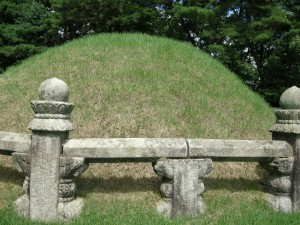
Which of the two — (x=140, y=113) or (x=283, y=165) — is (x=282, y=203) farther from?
(x=140, y=113)

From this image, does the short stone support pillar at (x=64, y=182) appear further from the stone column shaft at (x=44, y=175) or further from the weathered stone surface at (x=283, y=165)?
the weathered stone surface at (x=283, y=165)

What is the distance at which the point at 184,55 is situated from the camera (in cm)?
884

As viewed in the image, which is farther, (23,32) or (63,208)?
(23,32)

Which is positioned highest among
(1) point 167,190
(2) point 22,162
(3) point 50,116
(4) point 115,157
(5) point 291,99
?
(5) point 291,99

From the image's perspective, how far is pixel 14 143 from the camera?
14.3ft

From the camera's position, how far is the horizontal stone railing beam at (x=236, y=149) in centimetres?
442

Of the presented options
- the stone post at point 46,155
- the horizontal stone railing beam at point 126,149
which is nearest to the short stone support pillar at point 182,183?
the horizontal stone railing beam at point 126,149

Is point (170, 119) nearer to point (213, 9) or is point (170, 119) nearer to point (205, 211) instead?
point (205, 211)

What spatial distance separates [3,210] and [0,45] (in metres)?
21.5

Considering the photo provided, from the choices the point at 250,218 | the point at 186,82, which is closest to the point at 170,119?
the point at 186,82

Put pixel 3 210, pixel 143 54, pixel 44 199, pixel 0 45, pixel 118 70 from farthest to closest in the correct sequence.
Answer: pixel 0 45, pixel 143 54, pixel 118 70, pixel 3 210, pixel 44 199

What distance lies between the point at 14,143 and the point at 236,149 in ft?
9.59

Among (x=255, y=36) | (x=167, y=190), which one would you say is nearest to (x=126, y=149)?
(x=167, y=190)

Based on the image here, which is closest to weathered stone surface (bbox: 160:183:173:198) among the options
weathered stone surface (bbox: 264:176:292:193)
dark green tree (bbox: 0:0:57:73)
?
weathered stone surface (bbox: 264:176:292:193)
